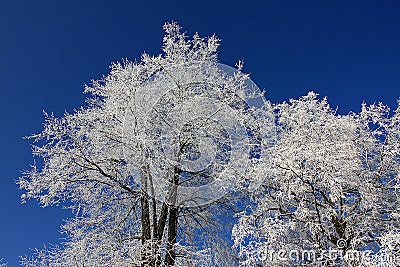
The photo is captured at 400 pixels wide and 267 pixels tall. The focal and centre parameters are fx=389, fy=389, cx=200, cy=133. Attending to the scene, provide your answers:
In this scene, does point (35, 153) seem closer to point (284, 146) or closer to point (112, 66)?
point (112, 66)

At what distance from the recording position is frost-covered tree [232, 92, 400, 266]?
27.0 feet

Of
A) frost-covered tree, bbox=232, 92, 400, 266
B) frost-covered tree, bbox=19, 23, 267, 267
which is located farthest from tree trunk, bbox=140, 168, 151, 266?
frost-covered tree, bbox=232, 92, 400, 266

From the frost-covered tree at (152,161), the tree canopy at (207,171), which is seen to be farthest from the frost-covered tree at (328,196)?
the frost-covered tree at (152,161)

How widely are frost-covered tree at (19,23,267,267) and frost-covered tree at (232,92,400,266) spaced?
3.76ft

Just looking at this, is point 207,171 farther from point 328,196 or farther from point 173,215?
point 328,196

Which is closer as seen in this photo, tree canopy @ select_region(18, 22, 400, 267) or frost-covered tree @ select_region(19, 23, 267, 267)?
tree canopy @ select_region(18, 22, 400, 267)

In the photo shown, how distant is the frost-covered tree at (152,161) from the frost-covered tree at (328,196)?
45.1 inches

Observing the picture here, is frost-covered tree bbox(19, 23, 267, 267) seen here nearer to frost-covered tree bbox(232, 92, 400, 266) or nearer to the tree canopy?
the tree canopy

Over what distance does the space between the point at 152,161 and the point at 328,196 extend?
4.26 metres

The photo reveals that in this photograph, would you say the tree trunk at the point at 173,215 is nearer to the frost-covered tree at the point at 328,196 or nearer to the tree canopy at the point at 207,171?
the tree canopy at the point at 207,171

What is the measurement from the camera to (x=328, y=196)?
9.10m

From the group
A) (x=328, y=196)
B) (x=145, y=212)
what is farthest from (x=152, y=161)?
(x=328, y=196)

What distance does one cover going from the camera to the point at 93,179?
1046 centimetres

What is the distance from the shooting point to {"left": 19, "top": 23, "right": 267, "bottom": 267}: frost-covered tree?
31.9ft
